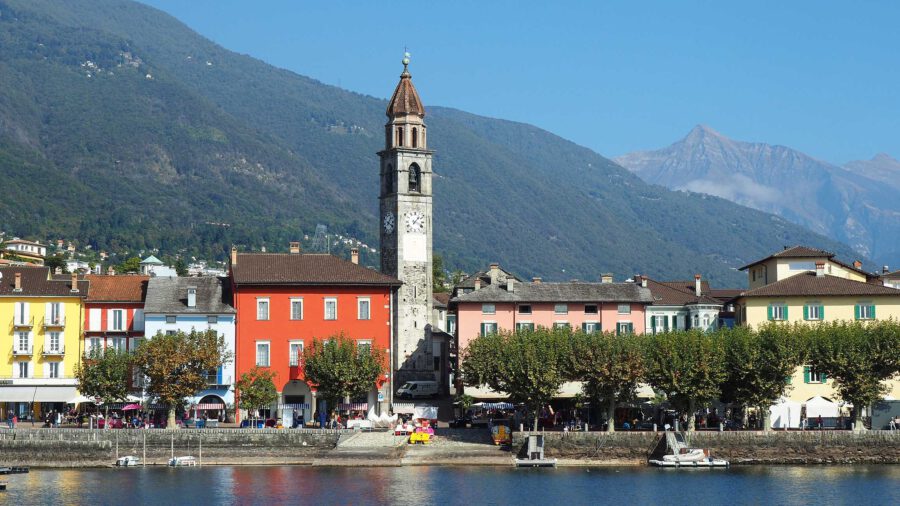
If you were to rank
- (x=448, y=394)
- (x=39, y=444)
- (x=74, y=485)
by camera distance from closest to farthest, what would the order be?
(x=74, y=485) → (x=39, y=444) → (x=448, y=394)

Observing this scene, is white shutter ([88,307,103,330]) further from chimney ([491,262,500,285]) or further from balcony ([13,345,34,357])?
chimney ([491,262,500,285])

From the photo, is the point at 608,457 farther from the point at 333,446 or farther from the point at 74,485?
the point at 74,485

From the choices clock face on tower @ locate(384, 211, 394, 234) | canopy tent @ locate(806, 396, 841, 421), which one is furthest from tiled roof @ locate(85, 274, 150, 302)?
canopy tent @ locate(806, 396, 841, 421)

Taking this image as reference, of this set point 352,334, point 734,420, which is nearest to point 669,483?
point 734,420

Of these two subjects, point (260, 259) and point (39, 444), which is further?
point (260, 259)

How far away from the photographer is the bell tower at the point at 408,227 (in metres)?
98.4

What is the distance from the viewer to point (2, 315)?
93.8 metres

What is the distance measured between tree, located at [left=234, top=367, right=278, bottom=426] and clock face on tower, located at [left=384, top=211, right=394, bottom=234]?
47.3 ft

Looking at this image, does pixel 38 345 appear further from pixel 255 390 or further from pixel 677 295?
pixel 677 295

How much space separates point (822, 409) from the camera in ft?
300

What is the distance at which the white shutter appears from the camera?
313 ft

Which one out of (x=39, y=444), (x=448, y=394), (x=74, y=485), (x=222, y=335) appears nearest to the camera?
(x=74, y=485)

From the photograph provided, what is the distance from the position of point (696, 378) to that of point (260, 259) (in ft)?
98.2

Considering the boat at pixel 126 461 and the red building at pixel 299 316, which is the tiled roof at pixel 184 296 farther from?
the boat at pixel 126 461
